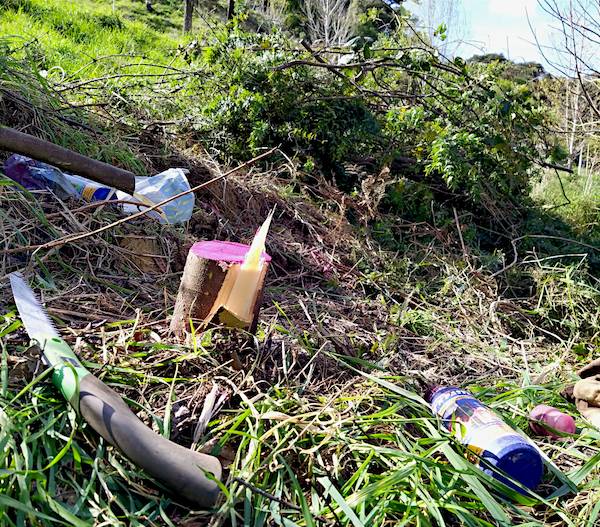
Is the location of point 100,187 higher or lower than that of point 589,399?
higher

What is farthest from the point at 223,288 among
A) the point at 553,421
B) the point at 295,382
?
the point at 553,421

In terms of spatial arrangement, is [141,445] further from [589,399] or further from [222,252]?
[589,399]

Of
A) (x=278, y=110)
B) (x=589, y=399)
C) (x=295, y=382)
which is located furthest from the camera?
(x=278, y=110)

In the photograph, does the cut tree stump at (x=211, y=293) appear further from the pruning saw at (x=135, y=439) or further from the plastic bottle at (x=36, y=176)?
the plastic bottle at (x=36, y=176)

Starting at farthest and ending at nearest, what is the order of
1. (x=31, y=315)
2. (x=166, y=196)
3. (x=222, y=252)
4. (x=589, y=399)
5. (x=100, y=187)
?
(x=166, y=196) < (x=100, y=187) < (x=589, y=399) < (x=222, y=252) < (x=31, y=315)

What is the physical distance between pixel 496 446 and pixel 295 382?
1.92 ft

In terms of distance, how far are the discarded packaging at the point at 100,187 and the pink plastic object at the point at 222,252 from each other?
829mm

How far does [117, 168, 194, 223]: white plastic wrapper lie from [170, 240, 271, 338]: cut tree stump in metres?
1.01

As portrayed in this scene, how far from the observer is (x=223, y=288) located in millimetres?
1689

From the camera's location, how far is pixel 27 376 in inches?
53.1

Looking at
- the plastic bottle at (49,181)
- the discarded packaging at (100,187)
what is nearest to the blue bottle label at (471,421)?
the discarded packaging at (100,187)

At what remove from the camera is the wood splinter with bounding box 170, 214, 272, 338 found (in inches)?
65.6

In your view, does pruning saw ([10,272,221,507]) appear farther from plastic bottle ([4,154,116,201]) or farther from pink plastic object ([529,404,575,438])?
plastic bottle ([4,154,116,201])

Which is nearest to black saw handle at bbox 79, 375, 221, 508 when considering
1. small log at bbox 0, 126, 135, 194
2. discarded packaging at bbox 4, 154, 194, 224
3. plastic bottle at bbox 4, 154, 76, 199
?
small log at bbox 0, 126, 135, 194
